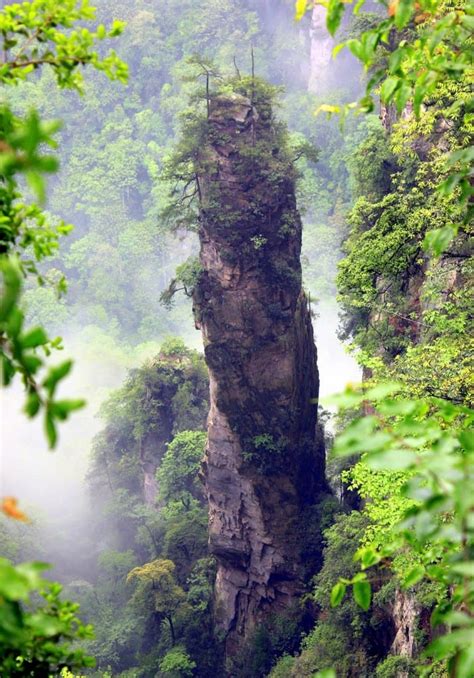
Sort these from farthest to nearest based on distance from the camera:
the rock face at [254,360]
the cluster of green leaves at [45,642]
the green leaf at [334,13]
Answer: the rock face at [254,360], the green leaf at [334,13], the cluster of green leaves at [45,642]

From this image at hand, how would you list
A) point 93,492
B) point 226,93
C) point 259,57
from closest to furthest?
point 226,93, point 93,492, point 259,57

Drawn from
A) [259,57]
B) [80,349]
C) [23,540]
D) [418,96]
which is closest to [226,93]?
[418,96]

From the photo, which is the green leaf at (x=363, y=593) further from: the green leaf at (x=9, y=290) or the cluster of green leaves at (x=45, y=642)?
the green leaf at (x=9, y=290)

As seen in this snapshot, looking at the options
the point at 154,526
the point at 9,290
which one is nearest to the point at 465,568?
the point at 9,290

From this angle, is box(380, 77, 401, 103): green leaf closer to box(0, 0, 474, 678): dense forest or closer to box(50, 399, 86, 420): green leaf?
box(0, 0, 474, 678): dense forest

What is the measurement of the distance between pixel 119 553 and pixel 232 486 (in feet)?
30.6

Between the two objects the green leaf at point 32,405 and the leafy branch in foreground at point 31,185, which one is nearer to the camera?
the leafy branch in foreground at point 31,185

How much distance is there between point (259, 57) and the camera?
65.4m

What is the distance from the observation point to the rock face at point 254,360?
1728cm

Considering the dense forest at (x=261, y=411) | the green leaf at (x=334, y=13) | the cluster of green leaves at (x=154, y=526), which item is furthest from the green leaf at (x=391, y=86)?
the cluster of green leaves at (x=154, y=526)

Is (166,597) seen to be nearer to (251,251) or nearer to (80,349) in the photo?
(251,251)

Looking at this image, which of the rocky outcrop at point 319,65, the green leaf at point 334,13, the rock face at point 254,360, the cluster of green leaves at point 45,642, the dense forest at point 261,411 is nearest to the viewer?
the cluster of green leaves at point 45,642

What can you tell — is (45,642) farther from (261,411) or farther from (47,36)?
(261,411)

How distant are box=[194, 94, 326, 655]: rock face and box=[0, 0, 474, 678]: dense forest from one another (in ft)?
0.17
